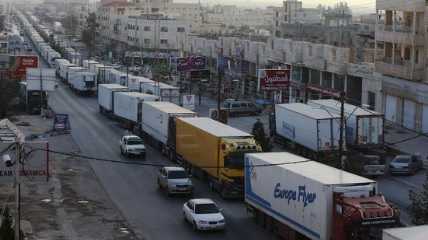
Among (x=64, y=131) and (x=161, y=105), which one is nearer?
(x=161, y=105)

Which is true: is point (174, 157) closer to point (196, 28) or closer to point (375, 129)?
point (375, 129)

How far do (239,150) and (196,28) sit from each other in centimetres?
11893

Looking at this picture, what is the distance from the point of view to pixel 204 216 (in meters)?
23.3

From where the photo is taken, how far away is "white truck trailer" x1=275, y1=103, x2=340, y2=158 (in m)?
35.4

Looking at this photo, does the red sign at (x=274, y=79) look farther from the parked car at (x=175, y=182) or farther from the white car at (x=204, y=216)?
the white car at (x=204, y=216)

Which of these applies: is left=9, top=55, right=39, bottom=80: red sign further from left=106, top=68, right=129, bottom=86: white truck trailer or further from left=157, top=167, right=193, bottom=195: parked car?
left=157, top=167, right=193, bottom=195: parked car

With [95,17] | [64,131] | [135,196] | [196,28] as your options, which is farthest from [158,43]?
[135,196]

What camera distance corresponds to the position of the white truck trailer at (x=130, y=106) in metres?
44.5

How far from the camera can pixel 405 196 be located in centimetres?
2909

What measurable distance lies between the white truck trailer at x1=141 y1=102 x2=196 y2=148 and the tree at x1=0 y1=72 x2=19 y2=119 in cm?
1248

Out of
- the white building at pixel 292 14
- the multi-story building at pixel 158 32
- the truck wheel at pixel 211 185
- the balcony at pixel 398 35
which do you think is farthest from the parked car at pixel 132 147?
the white building at pixel 292 14

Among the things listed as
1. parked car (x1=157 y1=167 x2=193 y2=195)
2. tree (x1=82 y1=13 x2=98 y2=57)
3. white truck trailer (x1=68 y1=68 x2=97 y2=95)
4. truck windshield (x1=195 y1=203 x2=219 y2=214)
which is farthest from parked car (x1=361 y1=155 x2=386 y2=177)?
tree (x1=82 y1=13 x2=98 y2=57)

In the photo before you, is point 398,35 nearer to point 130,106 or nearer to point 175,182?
point 130,106

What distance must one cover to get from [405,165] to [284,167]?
13.3 metres
